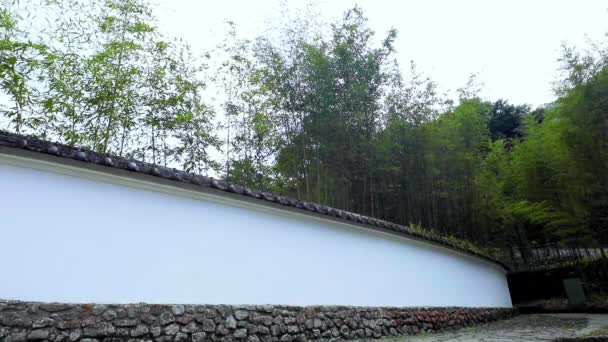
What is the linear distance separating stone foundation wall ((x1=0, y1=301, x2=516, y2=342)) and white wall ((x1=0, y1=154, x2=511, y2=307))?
0.11 meters

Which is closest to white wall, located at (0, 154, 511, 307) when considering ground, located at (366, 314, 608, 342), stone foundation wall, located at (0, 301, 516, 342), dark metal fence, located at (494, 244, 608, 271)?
stone foundation wall, located at (0, 301, 516, 342)

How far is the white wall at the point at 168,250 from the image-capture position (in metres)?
3.17

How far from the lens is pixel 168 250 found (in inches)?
152

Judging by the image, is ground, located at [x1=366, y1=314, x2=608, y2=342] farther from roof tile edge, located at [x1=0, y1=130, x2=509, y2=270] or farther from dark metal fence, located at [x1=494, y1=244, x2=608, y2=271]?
dark metal fence, located at [x1=494, y1=244, x2=608, y2=271]

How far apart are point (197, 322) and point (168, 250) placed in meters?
0.68

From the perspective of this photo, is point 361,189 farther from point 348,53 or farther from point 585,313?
point 585,313

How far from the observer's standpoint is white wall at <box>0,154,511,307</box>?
125 inches

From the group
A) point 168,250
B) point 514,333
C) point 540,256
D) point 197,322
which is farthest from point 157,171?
point 540,256

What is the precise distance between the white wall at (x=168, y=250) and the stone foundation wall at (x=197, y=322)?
11 cm

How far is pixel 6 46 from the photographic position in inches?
188

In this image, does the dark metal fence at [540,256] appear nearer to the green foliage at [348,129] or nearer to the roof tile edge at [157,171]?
the green foliage at [348,129]

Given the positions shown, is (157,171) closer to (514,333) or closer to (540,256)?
(514,333)

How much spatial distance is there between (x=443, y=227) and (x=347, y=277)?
471cm

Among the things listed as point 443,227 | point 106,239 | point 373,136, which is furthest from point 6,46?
point 443,227
